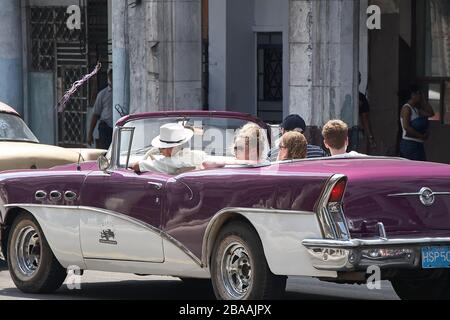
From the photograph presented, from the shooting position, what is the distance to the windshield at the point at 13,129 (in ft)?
51.8

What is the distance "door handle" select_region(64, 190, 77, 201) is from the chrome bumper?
2663 mm

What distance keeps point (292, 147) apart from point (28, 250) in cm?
264

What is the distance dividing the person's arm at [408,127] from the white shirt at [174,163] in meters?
8.48

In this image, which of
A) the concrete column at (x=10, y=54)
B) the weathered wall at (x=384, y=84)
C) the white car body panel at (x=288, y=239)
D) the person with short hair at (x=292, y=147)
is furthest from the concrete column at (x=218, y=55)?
the white car body panel at (x=288, y=239)

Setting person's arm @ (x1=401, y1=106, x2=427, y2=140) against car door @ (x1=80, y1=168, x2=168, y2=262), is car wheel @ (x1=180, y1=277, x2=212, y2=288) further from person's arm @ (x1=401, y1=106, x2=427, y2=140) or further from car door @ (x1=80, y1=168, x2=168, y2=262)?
person's arm @ (x1=401, y1=106, x2=427, y2=140)

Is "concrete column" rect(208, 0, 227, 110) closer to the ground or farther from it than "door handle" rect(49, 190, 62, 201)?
farther from it

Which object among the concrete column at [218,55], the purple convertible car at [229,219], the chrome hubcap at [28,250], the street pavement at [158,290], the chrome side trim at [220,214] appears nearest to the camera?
the purple convertible car at [229,219]

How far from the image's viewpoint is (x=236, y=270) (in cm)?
981

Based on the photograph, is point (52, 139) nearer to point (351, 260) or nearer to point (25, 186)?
point (25, 186)

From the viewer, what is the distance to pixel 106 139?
22312 mm

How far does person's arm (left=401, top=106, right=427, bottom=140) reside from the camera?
1908 cm

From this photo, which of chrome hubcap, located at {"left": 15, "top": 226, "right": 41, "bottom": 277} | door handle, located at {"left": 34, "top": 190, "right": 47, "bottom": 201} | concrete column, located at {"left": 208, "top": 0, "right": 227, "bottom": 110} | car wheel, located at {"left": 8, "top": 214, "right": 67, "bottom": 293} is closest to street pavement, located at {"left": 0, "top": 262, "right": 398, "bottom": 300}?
car wheel, located at {"left": 8, "top": 214, "right": 67, "bottom": 293}

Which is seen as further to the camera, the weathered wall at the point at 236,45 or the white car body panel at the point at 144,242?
the weathered wall at the point at 236,45

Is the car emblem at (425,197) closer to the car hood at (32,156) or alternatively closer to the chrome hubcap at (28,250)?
the chrome hubcap at (28,250)
